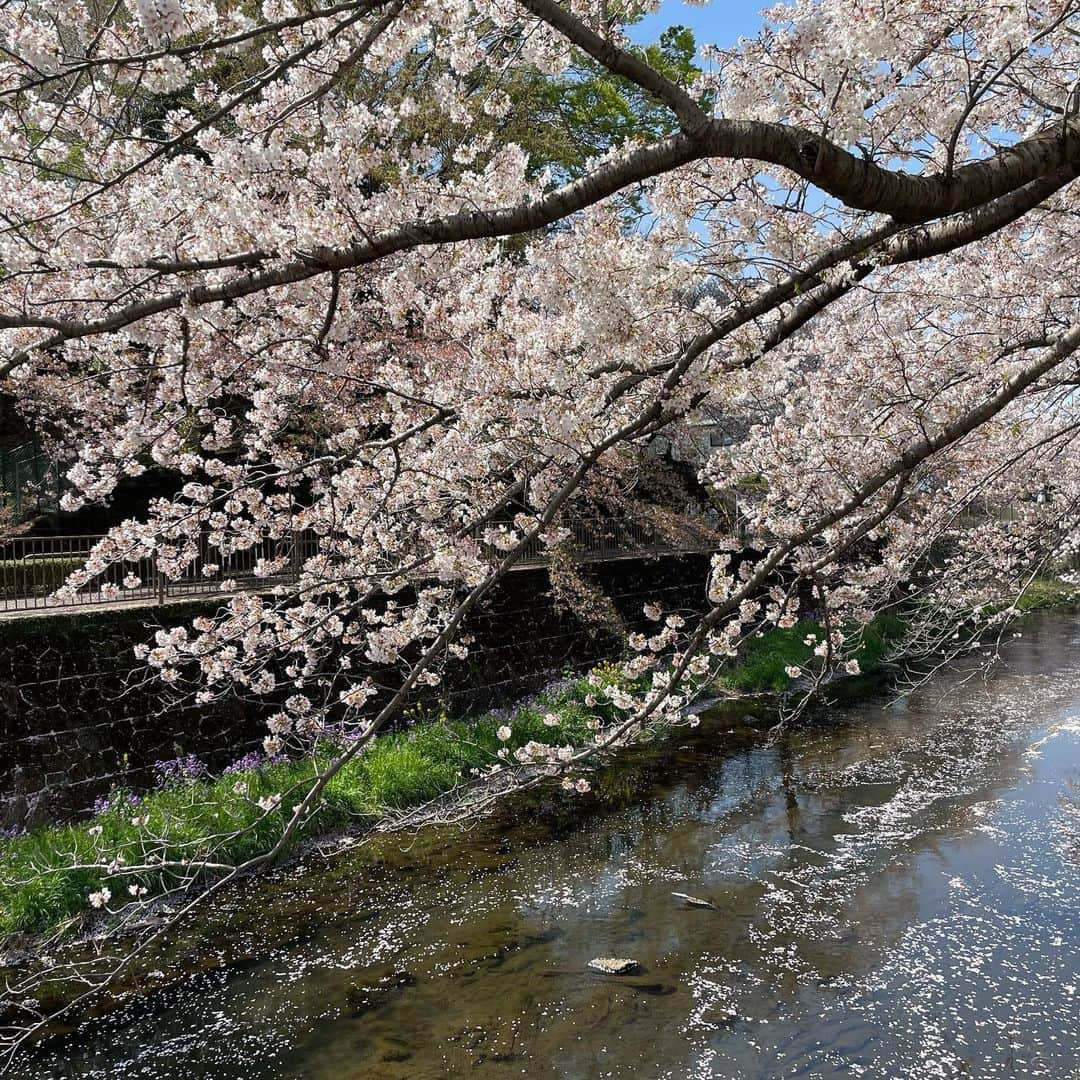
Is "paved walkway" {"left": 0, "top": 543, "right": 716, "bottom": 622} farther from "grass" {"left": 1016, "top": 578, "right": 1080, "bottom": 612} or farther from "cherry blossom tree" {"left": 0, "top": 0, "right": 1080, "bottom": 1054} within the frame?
"grass" {"left": 1016, "top": 578, "right": 1080, "bottom": 612}

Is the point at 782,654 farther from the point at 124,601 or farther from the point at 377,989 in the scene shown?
the point at 377,989

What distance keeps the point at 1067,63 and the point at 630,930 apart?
5582 mm

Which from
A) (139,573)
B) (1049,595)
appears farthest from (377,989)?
(1049,595)

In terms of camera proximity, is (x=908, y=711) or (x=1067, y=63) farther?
(x=908, y=711)

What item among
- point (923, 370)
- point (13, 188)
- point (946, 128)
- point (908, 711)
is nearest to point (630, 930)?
point (923, 370)

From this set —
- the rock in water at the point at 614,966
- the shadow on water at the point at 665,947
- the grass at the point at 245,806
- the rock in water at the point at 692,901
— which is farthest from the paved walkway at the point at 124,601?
the rock in water at the point at 692,901

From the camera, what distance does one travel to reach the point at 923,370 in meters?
6.41

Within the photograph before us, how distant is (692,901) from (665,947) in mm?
678

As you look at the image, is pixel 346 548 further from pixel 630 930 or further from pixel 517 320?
pixel 630 930

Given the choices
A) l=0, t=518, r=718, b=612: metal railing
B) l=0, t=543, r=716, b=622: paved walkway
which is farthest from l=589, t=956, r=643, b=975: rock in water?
l=0, t=543, r=716, b=622: paved walkway

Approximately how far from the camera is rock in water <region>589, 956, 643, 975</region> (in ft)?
17.8

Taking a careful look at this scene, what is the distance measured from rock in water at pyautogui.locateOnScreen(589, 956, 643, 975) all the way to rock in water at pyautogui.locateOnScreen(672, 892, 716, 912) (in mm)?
913

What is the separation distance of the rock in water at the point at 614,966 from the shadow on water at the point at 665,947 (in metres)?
0.07

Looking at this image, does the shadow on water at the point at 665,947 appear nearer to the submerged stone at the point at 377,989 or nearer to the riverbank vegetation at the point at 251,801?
the submerged stone at the point at 377,989
